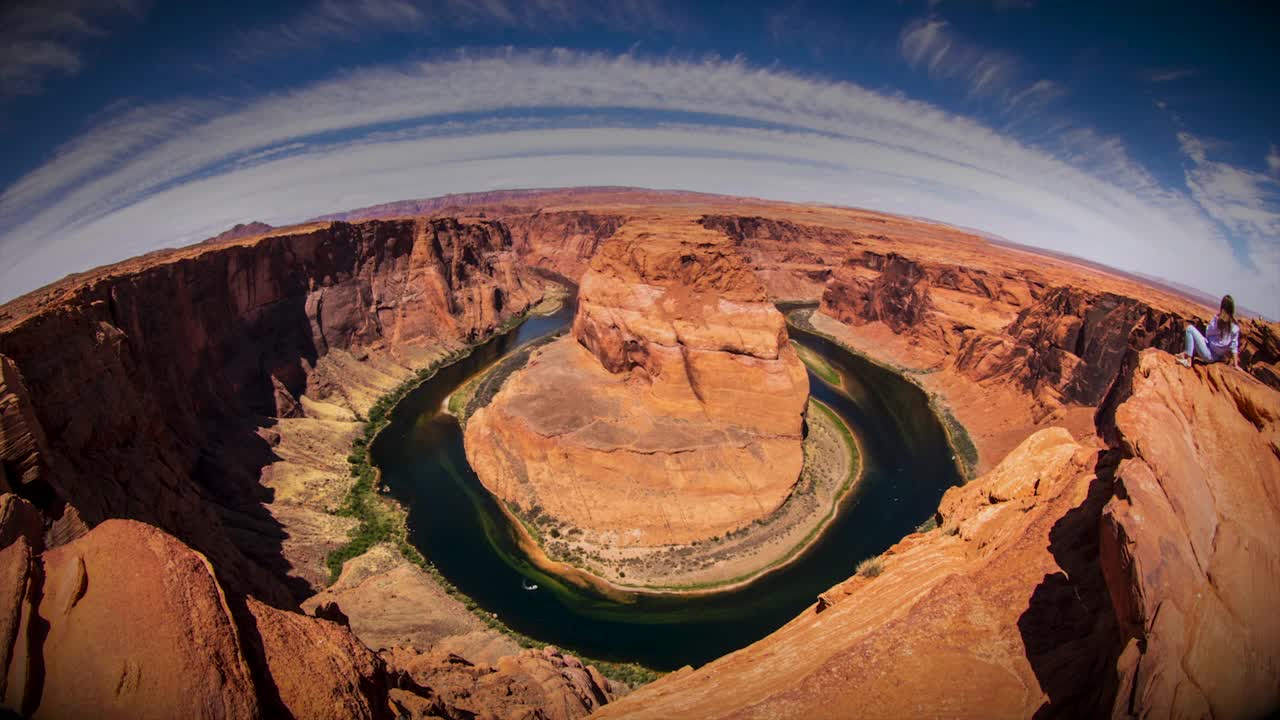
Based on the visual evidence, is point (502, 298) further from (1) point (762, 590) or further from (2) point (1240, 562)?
(2) point (1240, 562)

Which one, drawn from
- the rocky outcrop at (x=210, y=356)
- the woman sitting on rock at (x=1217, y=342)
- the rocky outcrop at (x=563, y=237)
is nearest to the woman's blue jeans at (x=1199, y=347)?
the woman sitting on rock at (x=1217, y=342)

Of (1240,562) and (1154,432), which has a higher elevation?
(1154,432)

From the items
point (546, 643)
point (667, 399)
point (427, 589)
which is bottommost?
point (546, 643)

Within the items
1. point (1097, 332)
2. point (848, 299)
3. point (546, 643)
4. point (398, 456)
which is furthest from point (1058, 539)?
point (848, 299)

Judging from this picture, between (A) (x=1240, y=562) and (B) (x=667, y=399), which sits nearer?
(A) (x=1240, y=562)

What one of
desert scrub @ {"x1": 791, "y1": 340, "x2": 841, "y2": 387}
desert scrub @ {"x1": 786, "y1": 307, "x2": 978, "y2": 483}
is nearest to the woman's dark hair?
desert scrub @ {"x1": 786, "y1": 307, "x2": 978, "y2": 483}

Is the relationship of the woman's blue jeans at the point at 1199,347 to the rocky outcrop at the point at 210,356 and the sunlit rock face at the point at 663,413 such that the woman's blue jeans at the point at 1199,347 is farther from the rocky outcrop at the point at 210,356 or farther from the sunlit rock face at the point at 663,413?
the sunlit rock face at the point at 663,413

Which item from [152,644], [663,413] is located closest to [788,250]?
[663,413]

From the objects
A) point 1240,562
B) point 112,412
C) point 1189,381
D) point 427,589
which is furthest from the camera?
point 427,589
